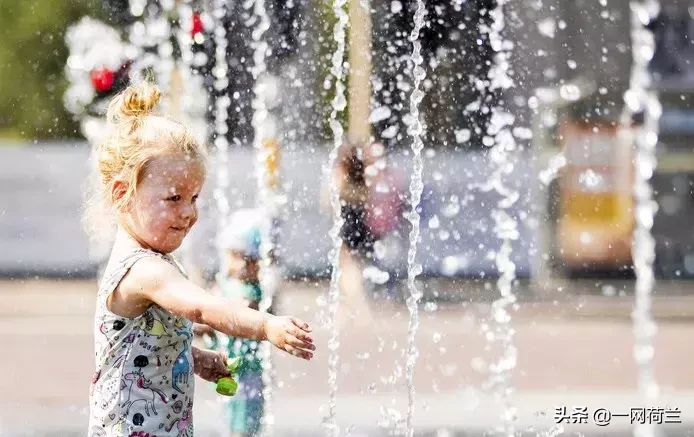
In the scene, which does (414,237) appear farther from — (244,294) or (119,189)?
(119,189)

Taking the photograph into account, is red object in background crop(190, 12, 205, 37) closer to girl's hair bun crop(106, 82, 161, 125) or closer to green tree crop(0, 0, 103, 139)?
green tree crop(0, 0, 103, 139)

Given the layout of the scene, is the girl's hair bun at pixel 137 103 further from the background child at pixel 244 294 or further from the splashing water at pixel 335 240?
the splashing water at pixel 335 240

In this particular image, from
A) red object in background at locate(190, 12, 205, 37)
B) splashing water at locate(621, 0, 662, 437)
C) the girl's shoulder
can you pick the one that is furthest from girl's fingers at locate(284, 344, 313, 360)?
red object in background at locate(190, 12, 205, 37)

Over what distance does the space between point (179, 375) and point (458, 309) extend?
7.71 metres

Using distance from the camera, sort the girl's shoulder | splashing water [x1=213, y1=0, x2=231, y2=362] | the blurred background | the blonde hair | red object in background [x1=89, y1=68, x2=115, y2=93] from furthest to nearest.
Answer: red object in background [x1=89, y1=68, x2=115, y2=93] → splashing water [x1=213, y1=0, x2=231, y2=362] → the blurred background → the blonde hair → the girl's shoulder

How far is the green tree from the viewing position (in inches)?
571

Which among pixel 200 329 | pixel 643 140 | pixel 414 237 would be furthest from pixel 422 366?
pixel 643 140

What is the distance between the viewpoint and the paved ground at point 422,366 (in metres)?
5.63

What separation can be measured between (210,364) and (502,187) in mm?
9320

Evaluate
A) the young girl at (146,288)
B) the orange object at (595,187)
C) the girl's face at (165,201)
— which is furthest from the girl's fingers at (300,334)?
the orange object at (595,187)

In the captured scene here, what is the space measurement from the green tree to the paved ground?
3.83 meters

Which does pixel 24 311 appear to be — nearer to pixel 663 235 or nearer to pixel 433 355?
pixel 433 355

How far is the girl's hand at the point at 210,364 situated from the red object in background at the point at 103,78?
31.2 feet

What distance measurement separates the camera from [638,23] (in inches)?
521
